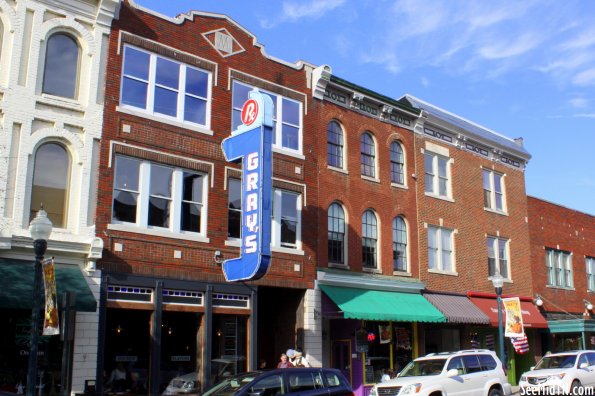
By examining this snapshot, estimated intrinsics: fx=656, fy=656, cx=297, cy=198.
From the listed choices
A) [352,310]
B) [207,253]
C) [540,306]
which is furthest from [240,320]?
[540,306]

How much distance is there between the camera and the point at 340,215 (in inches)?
904

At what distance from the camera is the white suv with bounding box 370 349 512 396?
15586mm

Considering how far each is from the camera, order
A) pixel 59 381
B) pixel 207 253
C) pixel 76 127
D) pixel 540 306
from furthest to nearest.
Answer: pixel 540 306, pixel 207 253, pixel 76 127, pixel 59 381

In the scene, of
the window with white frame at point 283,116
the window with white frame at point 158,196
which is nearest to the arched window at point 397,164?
the window with white frame at point 283,116

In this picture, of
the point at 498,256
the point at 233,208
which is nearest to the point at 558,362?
the point at 498,256

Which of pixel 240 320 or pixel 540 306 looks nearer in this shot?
pixel 240 320

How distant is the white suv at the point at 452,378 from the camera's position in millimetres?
15586

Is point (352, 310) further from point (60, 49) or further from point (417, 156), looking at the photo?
point (60, 49)

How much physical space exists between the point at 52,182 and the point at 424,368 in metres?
10.5

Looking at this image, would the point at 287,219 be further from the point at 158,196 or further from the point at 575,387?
the point at 575,387

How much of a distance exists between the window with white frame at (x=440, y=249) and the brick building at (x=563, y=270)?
6.06m

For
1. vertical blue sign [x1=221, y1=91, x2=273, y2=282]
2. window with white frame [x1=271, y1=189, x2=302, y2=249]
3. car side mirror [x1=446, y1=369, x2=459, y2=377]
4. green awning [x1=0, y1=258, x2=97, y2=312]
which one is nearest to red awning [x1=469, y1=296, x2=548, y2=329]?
window with white frame [x1=271, y1=189, x2=302, y2=249]

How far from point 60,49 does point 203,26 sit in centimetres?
460

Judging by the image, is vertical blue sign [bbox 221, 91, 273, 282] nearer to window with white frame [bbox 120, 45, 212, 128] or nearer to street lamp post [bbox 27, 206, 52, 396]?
window with white frame [bbox 120, 45, 212, 128]
